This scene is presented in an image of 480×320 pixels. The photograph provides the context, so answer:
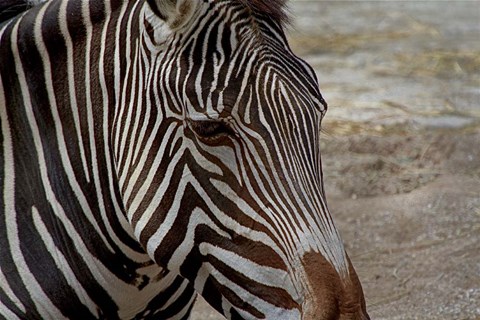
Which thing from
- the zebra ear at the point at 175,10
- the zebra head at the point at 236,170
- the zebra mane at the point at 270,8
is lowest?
the zebra head at the point at 236,170

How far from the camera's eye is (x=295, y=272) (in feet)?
7.54

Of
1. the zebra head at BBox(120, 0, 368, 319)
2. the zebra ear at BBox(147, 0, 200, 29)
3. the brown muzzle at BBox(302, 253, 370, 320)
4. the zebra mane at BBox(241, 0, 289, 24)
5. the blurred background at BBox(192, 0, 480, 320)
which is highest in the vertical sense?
the zebra ear at BBox(147, 0, 200, 29)

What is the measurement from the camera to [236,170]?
2.38 metres

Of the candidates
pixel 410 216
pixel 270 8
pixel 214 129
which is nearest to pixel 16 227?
pixel 214 129

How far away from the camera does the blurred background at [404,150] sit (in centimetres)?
493

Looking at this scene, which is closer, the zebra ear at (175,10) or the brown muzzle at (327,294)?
the brown muzzle at (327,294)

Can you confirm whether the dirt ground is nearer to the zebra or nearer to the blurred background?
the blurred background

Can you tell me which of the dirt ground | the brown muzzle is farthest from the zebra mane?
the dirt ground

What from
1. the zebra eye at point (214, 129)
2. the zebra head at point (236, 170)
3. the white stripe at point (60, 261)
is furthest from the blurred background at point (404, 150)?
the white stripe at point (60, 261)

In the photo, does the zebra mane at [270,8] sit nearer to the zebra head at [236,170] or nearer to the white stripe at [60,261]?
the zebra head at [236,170]

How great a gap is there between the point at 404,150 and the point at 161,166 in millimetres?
4406

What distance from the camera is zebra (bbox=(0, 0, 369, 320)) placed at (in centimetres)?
235

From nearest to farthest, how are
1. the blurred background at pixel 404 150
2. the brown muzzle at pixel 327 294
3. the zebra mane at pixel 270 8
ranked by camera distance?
the brown muzzle at pixel 327 294
the zebra mane at pixel 270 8
the blurred background at pixel 404 150

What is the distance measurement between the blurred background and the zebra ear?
34cm
